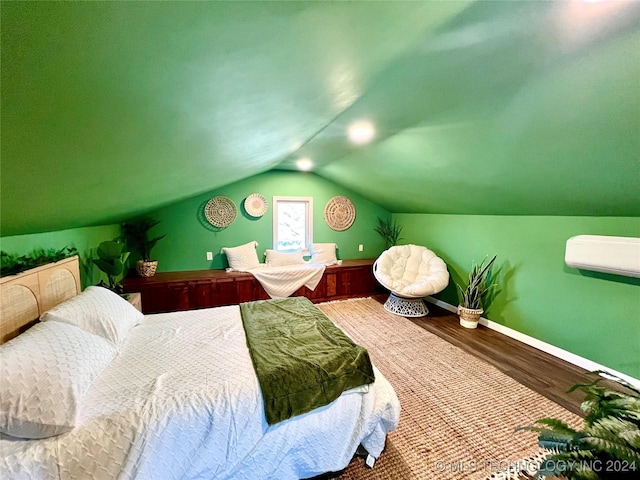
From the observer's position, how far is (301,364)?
5.07ft

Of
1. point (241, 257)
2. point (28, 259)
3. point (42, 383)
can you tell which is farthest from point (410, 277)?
point (28, 259)

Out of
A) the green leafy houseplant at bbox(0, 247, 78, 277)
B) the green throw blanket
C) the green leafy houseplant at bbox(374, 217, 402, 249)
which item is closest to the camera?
the green throw blanket

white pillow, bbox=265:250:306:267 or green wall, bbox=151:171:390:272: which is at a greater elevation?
green wall, bbox=151:171:390:272

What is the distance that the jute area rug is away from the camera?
5.20 feet

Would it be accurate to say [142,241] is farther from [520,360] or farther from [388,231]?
[520,360]

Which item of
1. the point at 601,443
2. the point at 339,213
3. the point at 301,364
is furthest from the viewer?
the point at 339,213

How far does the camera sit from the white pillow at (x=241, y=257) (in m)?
4.20

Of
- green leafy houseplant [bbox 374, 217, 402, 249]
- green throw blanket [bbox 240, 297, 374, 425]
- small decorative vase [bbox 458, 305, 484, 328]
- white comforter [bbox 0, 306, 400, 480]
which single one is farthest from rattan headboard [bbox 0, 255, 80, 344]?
green leafy houseplant [bbox 374, 217, 402, 249]

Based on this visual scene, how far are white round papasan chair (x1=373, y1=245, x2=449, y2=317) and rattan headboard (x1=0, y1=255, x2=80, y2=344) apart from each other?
3373 millimetres

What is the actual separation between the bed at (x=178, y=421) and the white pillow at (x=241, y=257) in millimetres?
2370

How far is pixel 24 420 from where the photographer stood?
1.08 meters

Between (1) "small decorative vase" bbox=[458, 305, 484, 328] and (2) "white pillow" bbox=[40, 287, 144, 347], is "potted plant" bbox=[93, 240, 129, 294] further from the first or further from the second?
(1) "small decorative vase" bbox=[458, 305, 484, 328]

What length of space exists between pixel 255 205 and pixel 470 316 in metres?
3.50

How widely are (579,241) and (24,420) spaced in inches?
151
